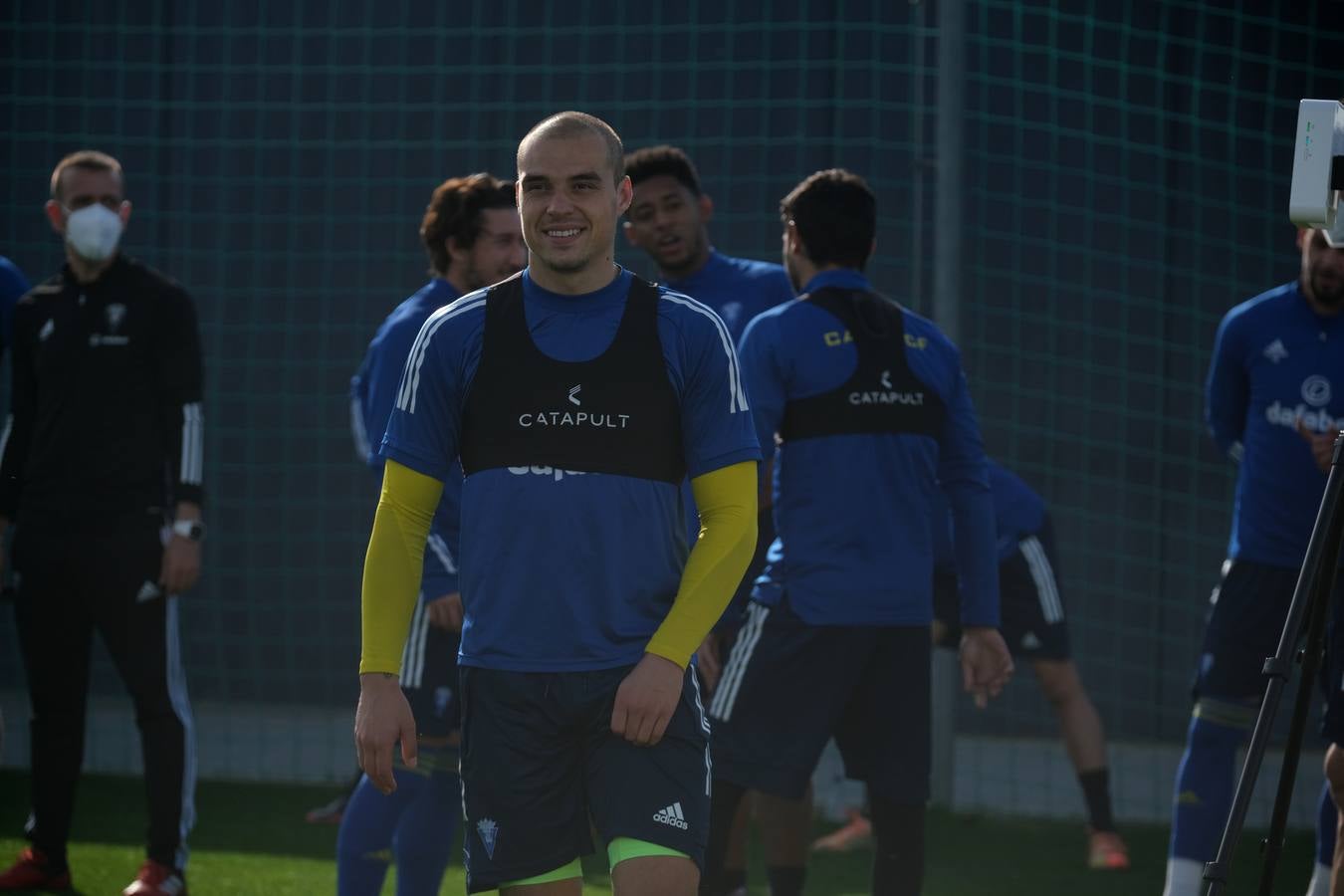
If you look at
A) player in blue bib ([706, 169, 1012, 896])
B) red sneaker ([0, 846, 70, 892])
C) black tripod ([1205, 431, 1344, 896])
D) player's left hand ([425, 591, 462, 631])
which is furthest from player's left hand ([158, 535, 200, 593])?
black tripod ([1205, 431, 1344, 896])

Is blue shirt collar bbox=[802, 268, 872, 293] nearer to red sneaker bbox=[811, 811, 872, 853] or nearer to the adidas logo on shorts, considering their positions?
the adidas logo on shorts

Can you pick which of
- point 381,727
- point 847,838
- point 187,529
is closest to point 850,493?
point 381,727

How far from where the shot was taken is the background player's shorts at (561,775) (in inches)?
124

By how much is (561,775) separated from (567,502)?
18.3 inches

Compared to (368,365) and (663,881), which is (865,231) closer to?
(368,365)

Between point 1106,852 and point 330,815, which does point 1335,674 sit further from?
point 330,815

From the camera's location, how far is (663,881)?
308cm

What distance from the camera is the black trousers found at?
5.43 metres

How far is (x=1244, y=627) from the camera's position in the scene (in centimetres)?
500

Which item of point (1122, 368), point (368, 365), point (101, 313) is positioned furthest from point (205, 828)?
point (1122, 368)

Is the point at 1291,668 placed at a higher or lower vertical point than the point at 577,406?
lower

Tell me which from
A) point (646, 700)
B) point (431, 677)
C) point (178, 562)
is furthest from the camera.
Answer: point (178, 562)

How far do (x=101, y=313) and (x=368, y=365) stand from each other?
3.40 feet

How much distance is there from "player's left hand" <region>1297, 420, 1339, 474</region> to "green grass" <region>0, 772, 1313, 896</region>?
5.54ft
